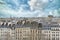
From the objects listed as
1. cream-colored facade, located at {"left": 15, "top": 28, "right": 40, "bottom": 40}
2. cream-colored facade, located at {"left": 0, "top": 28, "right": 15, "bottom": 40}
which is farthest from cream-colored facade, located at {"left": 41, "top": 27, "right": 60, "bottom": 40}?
cream-colored facade, located at {"left": 0, "top": 28, "right": 15, "bottom": 40}

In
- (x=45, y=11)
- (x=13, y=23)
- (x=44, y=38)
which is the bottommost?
(x=44, y=38)

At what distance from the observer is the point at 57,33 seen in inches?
101

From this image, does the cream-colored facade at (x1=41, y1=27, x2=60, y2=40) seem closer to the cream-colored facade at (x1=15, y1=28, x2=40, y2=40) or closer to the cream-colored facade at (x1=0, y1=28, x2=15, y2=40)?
the cream-colored facade at (x1=15, y1=28, x2=40, y2=40)

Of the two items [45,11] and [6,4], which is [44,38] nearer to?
[45,11]

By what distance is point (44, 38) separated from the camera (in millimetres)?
2592

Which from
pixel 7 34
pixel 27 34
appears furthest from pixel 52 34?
pixel 7 34

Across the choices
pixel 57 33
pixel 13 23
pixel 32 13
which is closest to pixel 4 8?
pixel 13 23

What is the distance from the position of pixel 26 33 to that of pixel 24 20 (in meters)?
0.20

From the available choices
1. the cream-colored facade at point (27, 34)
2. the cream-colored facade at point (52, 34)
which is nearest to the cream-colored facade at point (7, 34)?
the cream-colored facade at point (27, 34)

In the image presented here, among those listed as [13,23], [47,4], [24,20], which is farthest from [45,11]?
[13,23]

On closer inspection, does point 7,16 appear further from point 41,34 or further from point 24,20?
point 41,34

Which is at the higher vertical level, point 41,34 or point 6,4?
point 6,4

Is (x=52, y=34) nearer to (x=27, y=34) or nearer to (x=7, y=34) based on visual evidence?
(x=27, y=34)

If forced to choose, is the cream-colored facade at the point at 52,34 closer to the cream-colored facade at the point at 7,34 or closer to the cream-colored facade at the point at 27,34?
the cream-colored facade at the point at 27,34
